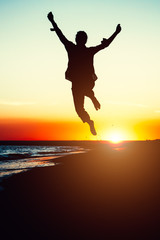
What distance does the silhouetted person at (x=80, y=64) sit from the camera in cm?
623

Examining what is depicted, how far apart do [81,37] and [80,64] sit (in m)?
0.69

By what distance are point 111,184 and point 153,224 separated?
2987mm

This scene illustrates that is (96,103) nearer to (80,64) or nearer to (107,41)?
(80,64)

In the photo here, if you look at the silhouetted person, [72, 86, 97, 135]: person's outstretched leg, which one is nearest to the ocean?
[72, 86, 97, 135]: person's outstretched leg

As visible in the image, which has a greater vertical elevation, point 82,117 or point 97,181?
point 82,117

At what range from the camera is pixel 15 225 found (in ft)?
15.8

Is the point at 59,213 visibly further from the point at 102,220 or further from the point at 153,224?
the point at 153,224

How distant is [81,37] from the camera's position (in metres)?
6.23

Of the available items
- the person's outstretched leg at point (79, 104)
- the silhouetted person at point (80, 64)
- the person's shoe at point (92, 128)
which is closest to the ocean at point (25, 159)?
the person's shoe at point (92, 128)

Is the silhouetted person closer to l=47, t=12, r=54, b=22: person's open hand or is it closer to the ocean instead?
l=47, t=12, r=54, b=22: person's open hand

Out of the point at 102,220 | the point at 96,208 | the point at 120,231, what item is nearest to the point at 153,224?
A: the point at 120,231

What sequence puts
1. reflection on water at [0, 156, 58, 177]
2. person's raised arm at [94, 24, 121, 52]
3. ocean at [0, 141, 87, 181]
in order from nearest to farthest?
person's raised arm at [94, 24, 121, 52], reflection on water at [0, 156, 58, 177], ocean at [0, 141, 87, 181]

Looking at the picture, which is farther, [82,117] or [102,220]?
[82,117]

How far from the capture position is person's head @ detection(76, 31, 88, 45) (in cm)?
624
